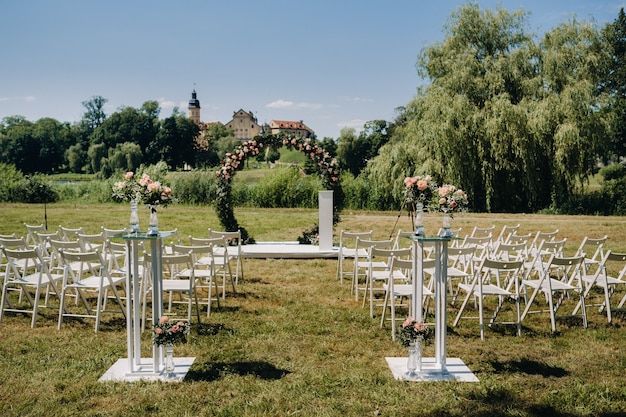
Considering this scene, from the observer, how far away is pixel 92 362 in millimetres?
4926

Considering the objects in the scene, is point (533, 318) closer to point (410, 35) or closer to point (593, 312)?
point (593, 312)

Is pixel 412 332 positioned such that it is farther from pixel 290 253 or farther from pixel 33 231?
pixel 33 231

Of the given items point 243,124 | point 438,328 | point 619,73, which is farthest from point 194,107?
point 438,328

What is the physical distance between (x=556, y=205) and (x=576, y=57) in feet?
18.9

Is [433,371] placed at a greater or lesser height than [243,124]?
lesser

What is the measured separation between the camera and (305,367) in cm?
487

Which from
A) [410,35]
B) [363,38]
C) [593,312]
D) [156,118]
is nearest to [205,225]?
[363,38]

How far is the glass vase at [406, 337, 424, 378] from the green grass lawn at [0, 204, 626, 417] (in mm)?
198

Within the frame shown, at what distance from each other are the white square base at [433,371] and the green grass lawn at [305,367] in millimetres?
91

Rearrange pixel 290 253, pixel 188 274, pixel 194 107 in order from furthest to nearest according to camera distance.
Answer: pixel 194 107 < pixel 290 253 < pixel 188 274

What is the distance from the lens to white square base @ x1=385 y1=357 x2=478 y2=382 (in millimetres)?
4539

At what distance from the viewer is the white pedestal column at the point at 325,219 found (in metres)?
11.2

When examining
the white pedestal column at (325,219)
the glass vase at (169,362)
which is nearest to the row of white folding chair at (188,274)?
the glass vase at (169,362)

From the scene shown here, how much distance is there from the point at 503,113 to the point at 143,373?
56.0ft
